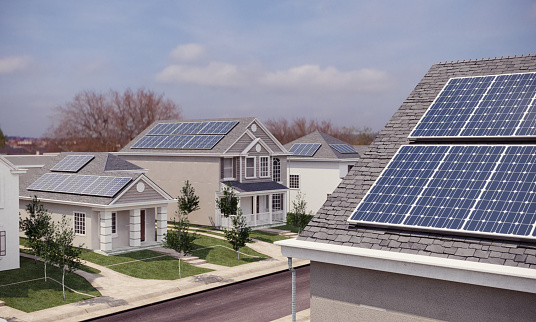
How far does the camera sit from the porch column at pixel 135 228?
33.5 m

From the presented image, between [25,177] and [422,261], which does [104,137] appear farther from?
[422,261]

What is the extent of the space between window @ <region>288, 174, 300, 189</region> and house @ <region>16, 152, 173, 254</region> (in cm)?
2198

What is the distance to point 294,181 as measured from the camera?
55.8 meters

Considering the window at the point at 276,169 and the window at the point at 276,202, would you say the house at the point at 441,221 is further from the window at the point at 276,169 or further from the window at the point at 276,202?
the window at the point at 276,202

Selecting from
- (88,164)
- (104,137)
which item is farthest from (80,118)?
(88,164)

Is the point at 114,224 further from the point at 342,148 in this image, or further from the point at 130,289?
the point at 342,148

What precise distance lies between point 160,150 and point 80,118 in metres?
60.6

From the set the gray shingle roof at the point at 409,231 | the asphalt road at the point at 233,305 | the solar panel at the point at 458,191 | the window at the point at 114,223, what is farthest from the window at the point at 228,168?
the solar panel at the point at 458,191

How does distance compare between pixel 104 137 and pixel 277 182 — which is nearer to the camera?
pixel 277 182

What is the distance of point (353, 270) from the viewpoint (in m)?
13.6

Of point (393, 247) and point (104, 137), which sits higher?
point (104, 137)

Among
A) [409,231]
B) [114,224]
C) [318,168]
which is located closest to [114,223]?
[114,224]

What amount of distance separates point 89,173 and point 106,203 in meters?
5.51

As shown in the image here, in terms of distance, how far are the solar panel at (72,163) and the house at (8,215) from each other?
31.0 ft
